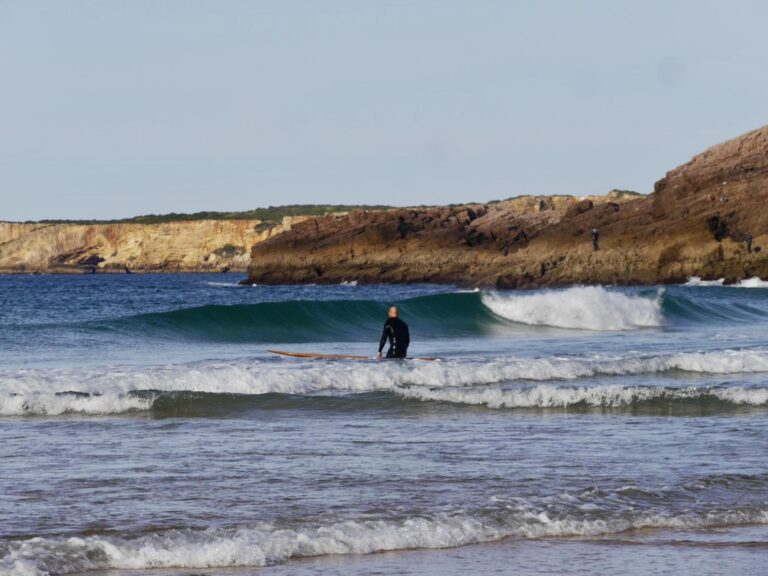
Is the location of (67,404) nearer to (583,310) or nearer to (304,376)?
(304,376)

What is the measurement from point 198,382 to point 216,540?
28.3 feet

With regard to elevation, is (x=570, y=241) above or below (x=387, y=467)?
above

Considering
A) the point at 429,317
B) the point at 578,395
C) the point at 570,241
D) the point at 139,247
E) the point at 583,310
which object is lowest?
the point at 429,317

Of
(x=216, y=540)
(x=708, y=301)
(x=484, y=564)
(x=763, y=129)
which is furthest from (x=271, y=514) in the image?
(x=763, y=129)

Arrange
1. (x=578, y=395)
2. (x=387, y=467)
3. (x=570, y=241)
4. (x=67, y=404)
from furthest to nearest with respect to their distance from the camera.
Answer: (x=570, y=241)
(x=578, y=395)
(x=67, y=404)
(x=387, y=467)

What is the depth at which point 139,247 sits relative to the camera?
5930 inches

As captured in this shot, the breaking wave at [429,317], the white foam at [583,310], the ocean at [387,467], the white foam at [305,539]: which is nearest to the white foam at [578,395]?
the ocean at [387,467]

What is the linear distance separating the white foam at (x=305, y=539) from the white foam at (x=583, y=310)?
1016 inches

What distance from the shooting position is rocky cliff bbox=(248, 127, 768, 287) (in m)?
Answer: 66.2

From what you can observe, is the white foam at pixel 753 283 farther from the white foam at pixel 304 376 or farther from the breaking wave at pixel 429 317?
the white foam at pixel 304 376

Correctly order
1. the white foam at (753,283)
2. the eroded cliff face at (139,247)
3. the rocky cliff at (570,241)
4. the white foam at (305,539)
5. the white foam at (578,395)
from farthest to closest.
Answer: the eroded cliff face at (139,247), the rocky cliff at (570,241), the white foam at (753,283), the white foam at (578,395), the white foam at (305,539)

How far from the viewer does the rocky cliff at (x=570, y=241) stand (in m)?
66.2

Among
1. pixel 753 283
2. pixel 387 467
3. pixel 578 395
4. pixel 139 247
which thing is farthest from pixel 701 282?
pixel 139 247

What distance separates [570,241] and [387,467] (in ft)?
214
